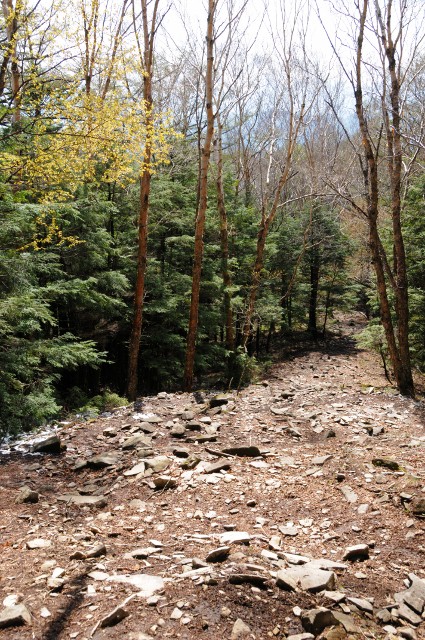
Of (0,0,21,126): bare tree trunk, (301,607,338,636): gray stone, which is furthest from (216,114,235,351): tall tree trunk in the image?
(301,607,338,636): gray stone

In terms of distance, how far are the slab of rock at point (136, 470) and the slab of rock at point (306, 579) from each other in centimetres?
255

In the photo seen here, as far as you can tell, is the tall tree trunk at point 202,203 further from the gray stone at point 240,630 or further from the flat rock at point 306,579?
the gray stone at point 240,630

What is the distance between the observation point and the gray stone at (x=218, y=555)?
10.7 ft

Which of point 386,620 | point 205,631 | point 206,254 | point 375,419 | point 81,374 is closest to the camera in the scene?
point 205,631

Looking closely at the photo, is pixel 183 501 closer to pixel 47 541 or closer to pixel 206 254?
pixel 47 541

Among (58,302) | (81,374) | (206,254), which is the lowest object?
(81,374)

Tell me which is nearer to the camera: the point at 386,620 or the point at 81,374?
the point at 386,620

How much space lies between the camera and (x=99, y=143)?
652 centimetres

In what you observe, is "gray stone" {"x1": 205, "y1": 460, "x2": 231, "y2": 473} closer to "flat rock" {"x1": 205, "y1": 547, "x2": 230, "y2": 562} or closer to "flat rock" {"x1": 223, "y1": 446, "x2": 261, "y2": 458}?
"flat rock" {"x1": 223, "y1": 446, "x2": 261, "y2": 458}

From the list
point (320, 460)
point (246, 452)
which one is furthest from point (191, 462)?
point (320, 460)

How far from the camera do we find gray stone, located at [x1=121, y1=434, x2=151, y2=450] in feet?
19.9

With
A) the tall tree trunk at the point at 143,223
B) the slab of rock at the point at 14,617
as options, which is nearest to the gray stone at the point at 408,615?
the slab of rock at the point at 14,617

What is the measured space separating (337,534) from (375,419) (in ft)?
13.7

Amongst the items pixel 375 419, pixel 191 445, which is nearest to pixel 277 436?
pixel 191 445
